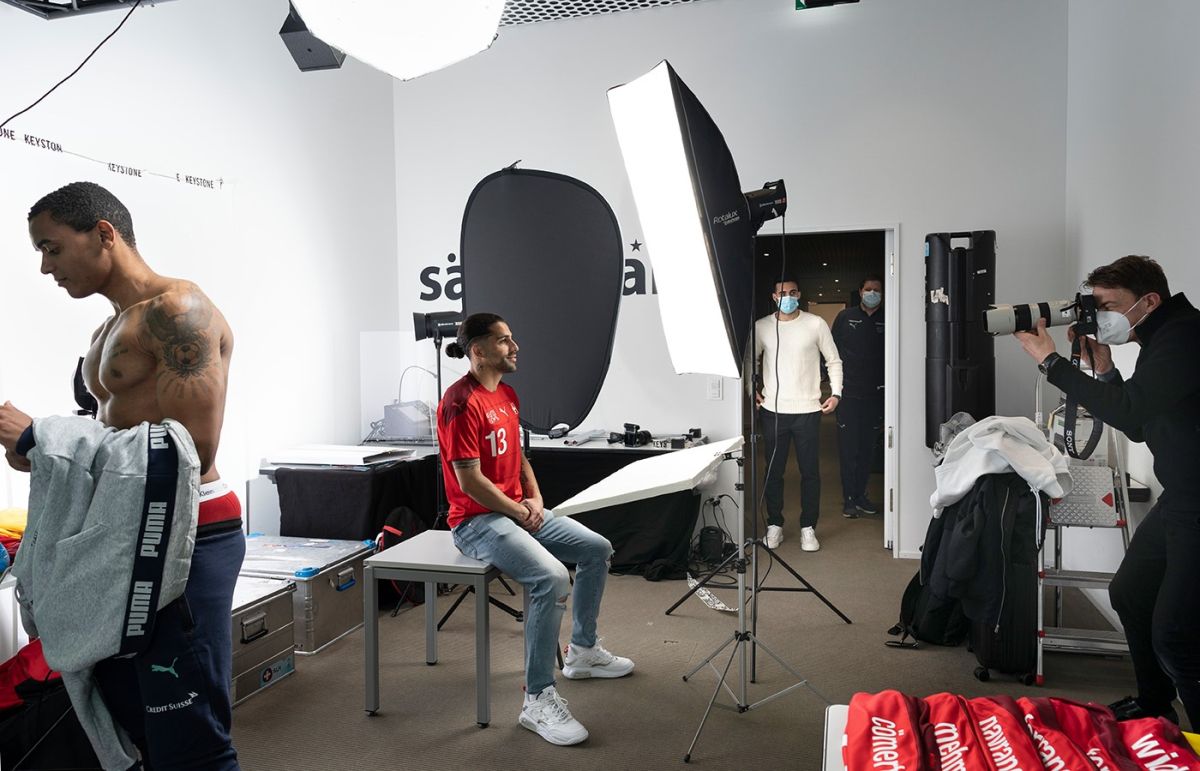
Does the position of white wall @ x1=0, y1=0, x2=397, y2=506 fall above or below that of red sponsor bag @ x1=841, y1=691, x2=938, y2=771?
above

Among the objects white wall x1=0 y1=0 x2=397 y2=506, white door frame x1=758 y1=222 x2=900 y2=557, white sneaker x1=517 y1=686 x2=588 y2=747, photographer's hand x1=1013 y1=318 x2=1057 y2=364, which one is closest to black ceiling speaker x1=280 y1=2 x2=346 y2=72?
white wall x1=0 y1=0 x2=397 y2=506

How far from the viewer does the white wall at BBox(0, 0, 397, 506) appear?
2.65 meters

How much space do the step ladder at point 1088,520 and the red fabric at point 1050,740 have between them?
167 cm

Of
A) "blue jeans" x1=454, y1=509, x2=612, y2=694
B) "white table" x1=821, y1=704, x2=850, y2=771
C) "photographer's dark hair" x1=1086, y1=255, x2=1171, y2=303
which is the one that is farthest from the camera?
"blue jeans" x1=454, y1=509, x2=612, y2=694

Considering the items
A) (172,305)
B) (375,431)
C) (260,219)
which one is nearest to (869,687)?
(172,305)

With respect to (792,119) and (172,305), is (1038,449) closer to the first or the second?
(792,119)

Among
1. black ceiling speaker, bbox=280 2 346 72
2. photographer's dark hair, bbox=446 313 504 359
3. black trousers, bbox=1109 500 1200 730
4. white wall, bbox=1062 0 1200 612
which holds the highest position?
black ceiling speaker, bbox=280 2 346 72

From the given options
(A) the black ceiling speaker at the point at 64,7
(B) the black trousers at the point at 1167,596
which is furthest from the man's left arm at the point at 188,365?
(B) the black trousers at the point at 1167,596

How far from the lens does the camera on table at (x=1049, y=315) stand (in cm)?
224

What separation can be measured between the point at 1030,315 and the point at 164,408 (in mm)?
2168

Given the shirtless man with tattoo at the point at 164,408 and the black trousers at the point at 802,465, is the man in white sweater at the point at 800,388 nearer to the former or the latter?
the black trousers at the point at 802,465

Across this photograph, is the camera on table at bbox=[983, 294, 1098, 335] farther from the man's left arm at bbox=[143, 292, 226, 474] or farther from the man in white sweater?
the man in white sweater

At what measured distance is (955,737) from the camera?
4.02ft

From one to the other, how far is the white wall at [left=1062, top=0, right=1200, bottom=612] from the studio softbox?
194 centimetres
